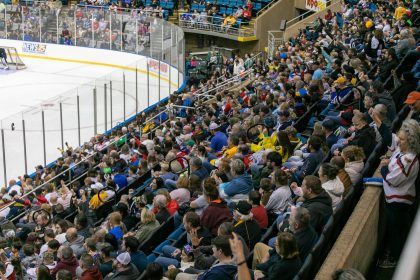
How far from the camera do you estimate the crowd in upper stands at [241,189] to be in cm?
414

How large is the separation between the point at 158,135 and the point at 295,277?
8037 millimetres

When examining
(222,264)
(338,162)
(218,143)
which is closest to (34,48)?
(218,143)

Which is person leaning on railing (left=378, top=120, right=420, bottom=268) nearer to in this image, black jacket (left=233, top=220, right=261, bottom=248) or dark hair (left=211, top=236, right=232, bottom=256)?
black jacket (left=233, top=220, right=261, bottom=248)

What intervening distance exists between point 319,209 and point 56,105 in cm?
1127

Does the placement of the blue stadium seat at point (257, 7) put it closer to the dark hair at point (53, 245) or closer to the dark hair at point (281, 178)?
the dark hair at point (53, 245)

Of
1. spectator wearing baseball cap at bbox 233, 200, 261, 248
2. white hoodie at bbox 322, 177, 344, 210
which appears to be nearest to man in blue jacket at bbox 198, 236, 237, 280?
spectator wearing baseball cap at bbox 233, 200, 261, 248

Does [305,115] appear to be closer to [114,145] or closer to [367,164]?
[367,164]

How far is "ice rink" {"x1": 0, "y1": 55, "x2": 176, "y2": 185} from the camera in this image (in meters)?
13.8

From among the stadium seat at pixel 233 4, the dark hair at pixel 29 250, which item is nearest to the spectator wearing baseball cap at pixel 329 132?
the dark hair at pixel 29 250

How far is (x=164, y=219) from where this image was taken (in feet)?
19.2

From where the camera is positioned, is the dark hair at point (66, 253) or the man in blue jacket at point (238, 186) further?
the man in blue jacket at point (238, 186)

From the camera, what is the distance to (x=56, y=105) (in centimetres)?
1446

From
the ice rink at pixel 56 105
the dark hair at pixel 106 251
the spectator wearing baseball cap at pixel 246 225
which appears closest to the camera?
the spectator wearing baseball cap at pixel 246 225

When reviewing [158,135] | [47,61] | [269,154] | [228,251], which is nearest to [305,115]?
[269,154]
